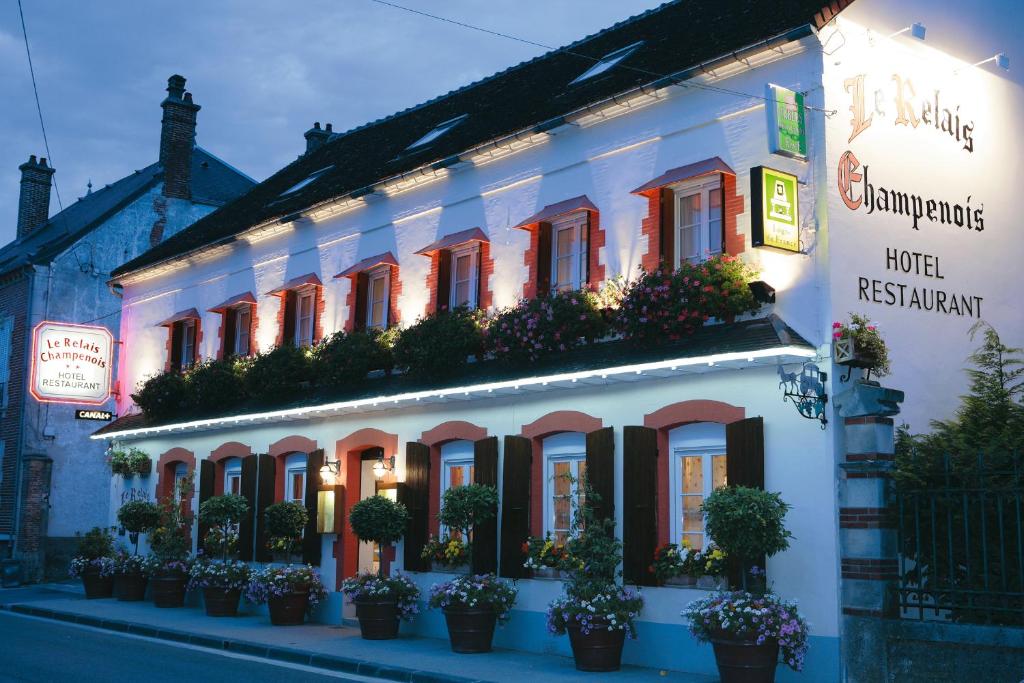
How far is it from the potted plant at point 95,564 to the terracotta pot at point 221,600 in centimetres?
370

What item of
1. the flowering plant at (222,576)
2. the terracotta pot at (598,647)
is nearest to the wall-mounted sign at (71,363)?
the flowering plant at (222,576)

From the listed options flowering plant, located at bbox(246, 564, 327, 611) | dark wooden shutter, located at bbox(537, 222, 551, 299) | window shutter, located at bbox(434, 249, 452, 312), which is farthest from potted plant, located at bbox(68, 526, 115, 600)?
dark wooden shutter, located at bbox(537, 222, 551, 299)

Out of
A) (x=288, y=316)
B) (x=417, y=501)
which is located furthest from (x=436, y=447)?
(x=288, y=316)

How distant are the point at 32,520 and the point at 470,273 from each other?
1440cm

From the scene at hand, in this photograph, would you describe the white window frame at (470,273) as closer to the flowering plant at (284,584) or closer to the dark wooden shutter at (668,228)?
the dark wooden shutter at (668,228)

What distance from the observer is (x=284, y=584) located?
1697 centimetres

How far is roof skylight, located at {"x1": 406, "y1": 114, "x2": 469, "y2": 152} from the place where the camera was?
63.2ft

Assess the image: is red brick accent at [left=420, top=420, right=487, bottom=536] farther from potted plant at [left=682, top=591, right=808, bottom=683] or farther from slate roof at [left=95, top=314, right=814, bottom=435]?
potted plant at [left=682, top=591, right=808, bottom=683]

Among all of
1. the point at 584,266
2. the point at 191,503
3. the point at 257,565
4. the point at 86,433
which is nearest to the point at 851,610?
the point at 584,266

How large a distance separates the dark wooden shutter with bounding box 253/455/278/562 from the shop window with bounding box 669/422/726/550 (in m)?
8.65

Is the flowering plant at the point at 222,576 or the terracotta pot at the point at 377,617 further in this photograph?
the flowering plant at the point at 222,576

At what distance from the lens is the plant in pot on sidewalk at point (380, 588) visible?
15.2m

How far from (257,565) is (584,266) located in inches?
335

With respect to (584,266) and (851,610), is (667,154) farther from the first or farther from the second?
(851,610)
